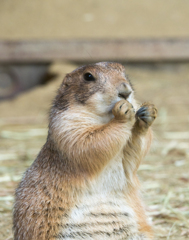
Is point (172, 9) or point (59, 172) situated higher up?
point (172, 9)

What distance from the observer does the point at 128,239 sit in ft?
9.78

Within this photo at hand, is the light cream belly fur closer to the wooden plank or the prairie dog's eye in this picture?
the prairie dog's eye

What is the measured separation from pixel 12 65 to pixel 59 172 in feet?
23.3

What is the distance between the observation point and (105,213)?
2.95 metres

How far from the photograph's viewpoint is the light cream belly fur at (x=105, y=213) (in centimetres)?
288

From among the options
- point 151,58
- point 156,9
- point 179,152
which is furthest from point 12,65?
point 179,152

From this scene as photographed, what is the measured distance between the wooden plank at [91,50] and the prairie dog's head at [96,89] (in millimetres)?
5781

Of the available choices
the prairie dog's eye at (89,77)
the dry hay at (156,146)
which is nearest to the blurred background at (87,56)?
the dry hay at (156,146)

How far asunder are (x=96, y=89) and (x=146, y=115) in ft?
1.49

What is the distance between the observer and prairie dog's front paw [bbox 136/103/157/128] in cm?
307

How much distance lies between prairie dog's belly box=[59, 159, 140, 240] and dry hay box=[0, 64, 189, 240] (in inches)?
24.7

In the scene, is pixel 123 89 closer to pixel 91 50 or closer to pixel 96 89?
pixel 96 89

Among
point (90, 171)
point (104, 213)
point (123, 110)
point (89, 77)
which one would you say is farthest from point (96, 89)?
point (104, 213)

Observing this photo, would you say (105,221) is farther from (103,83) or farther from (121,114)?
(103,83)
